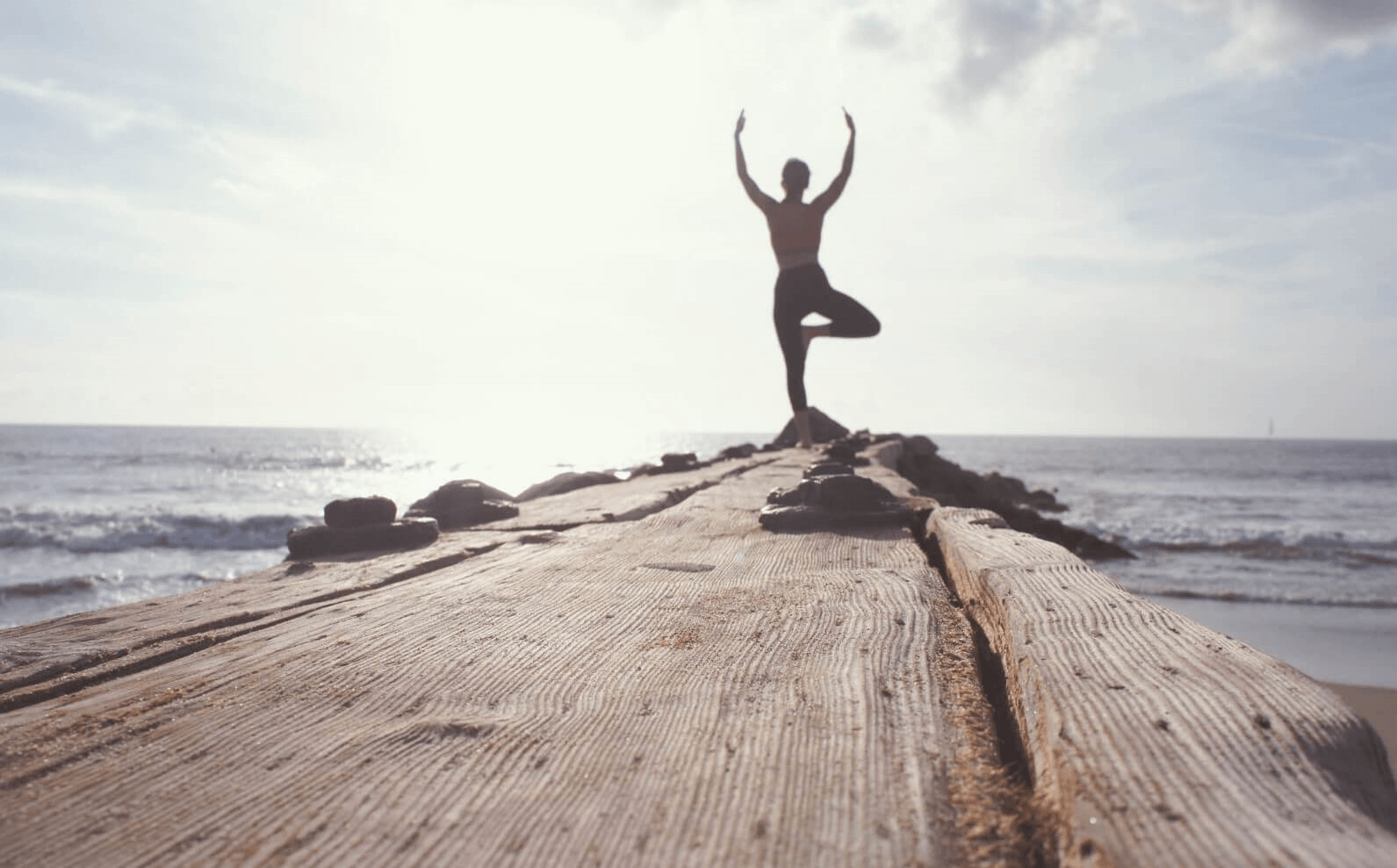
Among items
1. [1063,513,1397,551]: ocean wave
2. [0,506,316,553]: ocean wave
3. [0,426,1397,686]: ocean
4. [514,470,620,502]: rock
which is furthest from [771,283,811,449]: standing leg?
[0,506,316,553]: ocean wave

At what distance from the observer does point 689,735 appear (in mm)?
941

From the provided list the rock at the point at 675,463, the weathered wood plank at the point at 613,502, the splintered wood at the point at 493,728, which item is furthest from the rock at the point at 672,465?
the splintered wood at the point at 493,728

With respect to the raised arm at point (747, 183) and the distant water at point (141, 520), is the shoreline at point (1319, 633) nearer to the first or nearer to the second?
the raised arm at point (747, 183)

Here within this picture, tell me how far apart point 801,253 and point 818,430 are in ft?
16.8

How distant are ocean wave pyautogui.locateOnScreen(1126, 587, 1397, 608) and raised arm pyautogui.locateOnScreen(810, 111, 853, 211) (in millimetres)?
6678

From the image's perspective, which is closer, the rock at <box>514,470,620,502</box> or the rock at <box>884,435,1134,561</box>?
the rock at <box>514,470,620,502</box>

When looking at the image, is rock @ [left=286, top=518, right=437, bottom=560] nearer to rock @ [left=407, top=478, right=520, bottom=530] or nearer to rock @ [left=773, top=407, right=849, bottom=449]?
rock @ [left=407, top=478, right=520, bottom=530]

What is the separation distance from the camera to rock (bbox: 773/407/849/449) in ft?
35.9

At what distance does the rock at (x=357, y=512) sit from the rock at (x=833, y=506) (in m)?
1.16

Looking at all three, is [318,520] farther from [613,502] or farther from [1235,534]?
[1235,534]

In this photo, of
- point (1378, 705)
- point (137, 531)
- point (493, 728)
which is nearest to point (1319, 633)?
point (1378, 705)

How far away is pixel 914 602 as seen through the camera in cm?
148

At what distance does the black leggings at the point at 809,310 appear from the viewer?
672 cm

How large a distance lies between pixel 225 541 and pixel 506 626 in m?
16.5
